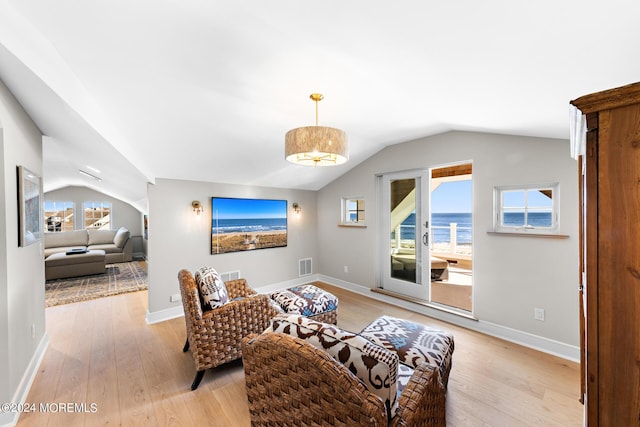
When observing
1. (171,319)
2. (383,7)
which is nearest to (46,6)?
(383,7)

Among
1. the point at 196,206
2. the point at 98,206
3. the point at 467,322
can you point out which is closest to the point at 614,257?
the point at 467,322

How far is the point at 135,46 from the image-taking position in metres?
1.54

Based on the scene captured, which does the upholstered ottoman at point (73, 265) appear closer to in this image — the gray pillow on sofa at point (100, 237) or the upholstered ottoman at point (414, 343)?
the gray pillow on sofa at point (100, 237)

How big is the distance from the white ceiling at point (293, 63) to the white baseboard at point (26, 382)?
1941 millimetres

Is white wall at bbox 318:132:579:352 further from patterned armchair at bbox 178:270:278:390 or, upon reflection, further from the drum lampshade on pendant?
patterned armchair at bbox 178:270:278:390

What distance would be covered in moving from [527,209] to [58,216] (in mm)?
10975

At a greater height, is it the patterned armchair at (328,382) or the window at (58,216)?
the window at (58,216)

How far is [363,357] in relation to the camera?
1.03 metres

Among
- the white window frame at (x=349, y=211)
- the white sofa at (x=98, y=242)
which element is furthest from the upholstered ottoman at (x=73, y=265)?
the white window frame at (x=349, y=211)

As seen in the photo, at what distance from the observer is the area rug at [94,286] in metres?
4.10

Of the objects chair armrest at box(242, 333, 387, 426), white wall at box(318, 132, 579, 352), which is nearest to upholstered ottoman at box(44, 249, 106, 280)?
chair armrest at box(242, 333, 387, 426)

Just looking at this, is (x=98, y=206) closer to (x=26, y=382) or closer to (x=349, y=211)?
(x=26, y=382)

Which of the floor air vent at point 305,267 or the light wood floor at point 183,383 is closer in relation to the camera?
the light wood floor at point 183,383

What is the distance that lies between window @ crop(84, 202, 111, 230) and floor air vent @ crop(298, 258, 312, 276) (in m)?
6.97
